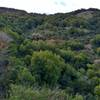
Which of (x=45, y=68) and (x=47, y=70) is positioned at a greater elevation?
(x=45, y=68)

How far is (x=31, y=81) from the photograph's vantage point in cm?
3594

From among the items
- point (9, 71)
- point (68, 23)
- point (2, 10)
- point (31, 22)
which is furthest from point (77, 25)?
point (9, 71)

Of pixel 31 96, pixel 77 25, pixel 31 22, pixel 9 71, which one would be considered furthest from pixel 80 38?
pixel 31 96

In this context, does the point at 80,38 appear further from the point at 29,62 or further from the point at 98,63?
the point at 29,62

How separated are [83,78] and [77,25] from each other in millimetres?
48601

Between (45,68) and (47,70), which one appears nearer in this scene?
(47,70)

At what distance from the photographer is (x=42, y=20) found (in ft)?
327

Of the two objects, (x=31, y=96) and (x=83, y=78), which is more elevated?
(x=31, y=96)

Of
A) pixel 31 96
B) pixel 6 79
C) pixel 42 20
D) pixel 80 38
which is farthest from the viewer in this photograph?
pixel 42 20

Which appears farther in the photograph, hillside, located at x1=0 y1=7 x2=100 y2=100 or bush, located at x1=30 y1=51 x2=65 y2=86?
bush, located at x1=30 y1=51 x2=65 y2=86

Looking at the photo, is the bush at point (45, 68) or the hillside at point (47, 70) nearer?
the hillside at point (47, 70)

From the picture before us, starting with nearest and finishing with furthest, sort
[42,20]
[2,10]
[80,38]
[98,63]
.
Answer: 1. [98,63]
2. [80,38]
3. [42,20]
4. [2,10]

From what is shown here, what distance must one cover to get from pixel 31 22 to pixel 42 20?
17.1ft

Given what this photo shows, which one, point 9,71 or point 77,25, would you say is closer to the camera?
point 9,71
